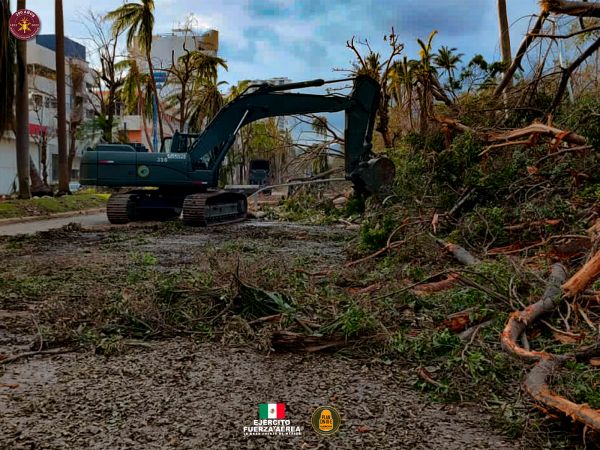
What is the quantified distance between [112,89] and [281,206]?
1950 cm

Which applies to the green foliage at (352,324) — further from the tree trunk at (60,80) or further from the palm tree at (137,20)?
the palm tree at (137,20)

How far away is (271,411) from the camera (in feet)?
11.4

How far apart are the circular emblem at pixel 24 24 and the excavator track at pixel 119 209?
7736 mm

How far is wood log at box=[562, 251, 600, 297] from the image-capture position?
4.87 meters

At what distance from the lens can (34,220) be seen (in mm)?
19078

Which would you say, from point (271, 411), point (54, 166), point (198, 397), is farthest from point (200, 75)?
point (271, 411)

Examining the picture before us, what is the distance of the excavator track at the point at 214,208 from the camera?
15401 millimetres

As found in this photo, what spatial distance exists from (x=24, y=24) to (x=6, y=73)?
2.20 metres

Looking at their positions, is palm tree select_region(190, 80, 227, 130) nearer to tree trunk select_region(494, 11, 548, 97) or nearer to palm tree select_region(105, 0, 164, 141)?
palm tree select_region(105, 0, 164, 141)

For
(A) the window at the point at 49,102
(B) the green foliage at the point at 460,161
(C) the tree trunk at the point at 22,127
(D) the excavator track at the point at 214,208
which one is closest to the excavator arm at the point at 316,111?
(D) the excavator track at the point at 214,208

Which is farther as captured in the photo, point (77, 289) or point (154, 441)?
point (77, 289)

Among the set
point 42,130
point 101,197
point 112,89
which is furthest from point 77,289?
point 42,130

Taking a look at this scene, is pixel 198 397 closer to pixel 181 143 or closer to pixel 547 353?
pixel 547 353

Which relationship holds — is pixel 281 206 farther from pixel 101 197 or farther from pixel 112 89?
pixel 112 89
